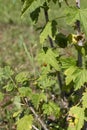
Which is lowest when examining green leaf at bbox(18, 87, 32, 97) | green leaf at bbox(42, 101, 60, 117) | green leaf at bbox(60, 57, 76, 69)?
green leaf at bbox(42, 101, 60, 117)

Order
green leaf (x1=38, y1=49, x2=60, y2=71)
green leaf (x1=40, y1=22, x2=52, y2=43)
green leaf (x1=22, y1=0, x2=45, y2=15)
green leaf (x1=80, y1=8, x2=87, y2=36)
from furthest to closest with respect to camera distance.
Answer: green leaf (x1=38, y1=49, x2=60, y2=71) < green leaf (x1=40, y1=22, x2=52, y2=43) < green leaf (x1=22, y1=0, x2=45, y2=15) < green leaf (x1=80, y1=8, x2=87, y2=36)

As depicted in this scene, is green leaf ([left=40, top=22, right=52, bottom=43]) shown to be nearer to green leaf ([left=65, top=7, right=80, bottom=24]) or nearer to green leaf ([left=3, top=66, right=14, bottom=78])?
green leaf ([left=65, top=7, right=80, bottom=24])

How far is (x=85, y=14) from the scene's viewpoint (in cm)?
280

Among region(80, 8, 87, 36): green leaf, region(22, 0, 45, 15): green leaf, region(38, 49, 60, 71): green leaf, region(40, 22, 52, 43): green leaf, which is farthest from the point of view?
region(38, 49, 60, 71): green leaf

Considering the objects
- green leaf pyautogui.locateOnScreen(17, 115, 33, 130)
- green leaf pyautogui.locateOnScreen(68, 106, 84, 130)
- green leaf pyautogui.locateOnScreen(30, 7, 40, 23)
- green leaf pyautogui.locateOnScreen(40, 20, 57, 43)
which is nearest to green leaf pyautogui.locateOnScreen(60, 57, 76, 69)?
green leaf pyautogui.locateOnScreen(40, 20, 57, 43)

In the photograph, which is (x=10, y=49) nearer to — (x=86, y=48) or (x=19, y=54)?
(x=19, y=54)

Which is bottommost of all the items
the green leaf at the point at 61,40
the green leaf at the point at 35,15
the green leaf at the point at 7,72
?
the green leaf at the point at 7,72

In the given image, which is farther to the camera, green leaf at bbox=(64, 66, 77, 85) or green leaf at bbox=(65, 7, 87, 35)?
green leaf at bbox=(64, 66, 77, 85)

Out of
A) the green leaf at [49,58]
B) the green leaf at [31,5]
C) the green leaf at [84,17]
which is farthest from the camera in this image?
the green leaf at [49,58]

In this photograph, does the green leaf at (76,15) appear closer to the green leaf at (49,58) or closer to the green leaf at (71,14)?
the green leaf at (71,14)

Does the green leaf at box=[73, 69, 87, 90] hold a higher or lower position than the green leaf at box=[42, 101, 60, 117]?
higher

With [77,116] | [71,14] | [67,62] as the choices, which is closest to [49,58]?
[67,62]

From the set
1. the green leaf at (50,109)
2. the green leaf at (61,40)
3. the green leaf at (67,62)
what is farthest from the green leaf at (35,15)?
the green leaf at (50,109)

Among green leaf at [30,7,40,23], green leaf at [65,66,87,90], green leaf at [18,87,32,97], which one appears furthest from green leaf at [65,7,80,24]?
green leaf at [18,87,32,97]
